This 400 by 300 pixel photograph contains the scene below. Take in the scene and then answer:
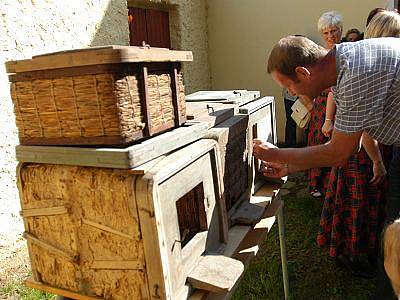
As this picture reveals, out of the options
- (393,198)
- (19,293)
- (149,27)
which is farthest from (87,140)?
(149,27)

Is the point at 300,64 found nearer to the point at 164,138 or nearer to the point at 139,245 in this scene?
the point at 164,138

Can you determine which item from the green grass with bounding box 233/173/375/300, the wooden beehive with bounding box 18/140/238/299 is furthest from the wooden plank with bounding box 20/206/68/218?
the green grass with bounding box 233/173/375/300

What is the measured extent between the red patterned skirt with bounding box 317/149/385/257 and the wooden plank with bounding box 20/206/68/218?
237 cm

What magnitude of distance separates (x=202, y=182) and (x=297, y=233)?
295 centimetres

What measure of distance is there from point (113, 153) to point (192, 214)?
629 mm

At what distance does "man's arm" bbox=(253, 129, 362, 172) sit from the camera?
6.07 feet

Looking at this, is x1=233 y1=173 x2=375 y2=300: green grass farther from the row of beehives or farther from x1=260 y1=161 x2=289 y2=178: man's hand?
Answer: the row of beehives

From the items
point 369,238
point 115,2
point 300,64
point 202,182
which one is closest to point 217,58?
point 115,2

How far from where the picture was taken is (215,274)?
139cm

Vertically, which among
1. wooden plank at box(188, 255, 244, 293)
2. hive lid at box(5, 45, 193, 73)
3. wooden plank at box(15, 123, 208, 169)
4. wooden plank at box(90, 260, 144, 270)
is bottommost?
wooden plank at box(188, 255, 244, 293)

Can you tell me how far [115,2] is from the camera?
4.94 m

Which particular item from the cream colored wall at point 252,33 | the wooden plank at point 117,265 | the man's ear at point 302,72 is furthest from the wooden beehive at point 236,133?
the cream colored wall at point 252,33

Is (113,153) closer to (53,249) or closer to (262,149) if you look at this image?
(53,249)

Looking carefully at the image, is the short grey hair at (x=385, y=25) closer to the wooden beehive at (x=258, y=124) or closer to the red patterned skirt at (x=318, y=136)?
the wooden beehive at (x=258, y=124)
